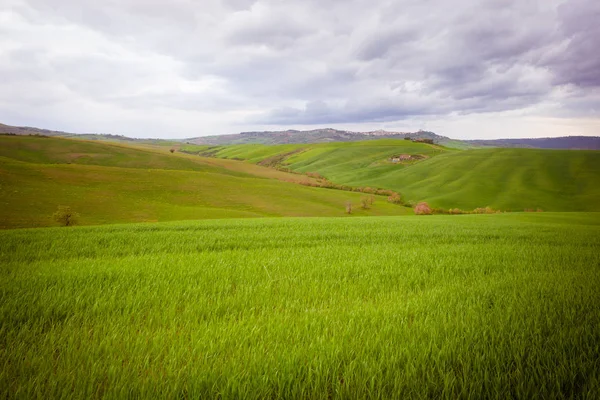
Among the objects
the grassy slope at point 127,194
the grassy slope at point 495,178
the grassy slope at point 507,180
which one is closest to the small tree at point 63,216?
the grassy slope at point 127,194

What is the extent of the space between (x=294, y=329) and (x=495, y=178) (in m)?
104

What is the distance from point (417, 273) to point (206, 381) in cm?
476

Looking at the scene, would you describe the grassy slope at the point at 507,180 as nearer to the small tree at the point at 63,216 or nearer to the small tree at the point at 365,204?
the small tree at the point at 365,204

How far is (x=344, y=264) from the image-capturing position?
6.24 metres

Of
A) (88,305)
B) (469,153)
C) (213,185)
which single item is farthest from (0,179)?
(469,153)

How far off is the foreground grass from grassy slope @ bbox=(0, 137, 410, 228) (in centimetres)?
3575

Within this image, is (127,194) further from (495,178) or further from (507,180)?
(507,180)

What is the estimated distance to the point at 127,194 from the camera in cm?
4894

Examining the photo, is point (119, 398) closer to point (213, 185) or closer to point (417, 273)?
point (417, 273)

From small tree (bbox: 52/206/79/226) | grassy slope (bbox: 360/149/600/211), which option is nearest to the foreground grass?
small tree (bbox: 52/206/79/226)

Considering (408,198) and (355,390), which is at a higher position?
(355,390)

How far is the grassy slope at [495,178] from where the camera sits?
70812 mm

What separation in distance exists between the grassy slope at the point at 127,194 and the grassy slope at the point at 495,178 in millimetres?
29080

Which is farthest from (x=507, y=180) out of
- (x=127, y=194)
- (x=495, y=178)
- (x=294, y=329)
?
(x=294, y=329)
